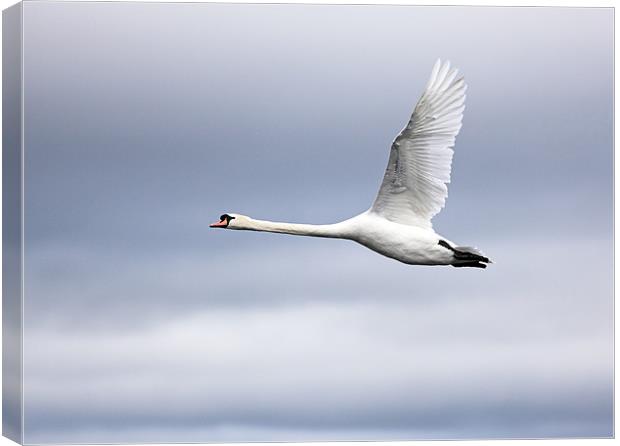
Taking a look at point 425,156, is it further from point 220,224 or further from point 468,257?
point 220,224

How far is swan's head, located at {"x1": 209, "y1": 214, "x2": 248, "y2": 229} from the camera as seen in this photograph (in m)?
15.1

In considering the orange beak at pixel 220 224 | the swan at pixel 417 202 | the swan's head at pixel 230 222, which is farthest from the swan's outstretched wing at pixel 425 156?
the orange beak at pixel 220 224

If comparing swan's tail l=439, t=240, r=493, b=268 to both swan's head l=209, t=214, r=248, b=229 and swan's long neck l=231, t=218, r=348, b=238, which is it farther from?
swan's head l=209, t=214, r=248, b=229

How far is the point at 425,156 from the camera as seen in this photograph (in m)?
14.9

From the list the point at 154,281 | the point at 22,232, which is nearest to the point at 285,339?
the point at 154,281

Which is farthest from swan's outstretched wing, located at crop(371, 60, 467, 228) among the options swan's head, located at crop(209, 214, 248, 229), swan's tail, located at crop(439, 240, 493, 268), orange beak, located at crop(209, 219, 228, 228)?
orange beak, located at crop(209, 219, 228, 228)

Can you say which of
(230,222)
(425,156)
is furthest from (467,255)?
(230,222)

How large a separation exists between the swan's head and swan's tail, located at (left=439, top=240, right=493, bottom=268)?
1.54 m

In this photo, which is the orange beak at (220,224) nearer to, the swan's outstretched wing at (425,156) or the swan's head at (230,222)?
the swan's head at (230,222)

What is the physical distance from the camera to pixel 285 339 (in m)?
15.2

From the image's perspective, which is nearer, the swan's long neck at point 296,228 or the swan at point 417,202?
the swan at point 417,202

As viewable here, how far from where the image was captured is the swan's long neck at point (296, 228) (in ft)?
49.4

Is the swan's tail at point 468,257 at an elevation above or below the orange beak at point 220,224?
below

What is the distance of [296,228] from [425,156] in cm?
114
